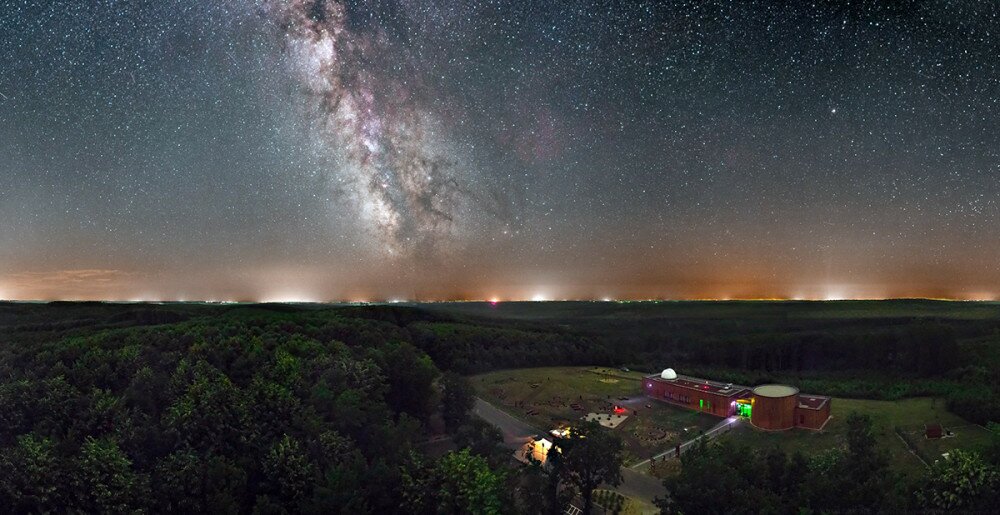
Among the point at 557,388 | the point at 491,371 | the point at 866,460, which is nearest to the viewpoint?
the point at 866,460

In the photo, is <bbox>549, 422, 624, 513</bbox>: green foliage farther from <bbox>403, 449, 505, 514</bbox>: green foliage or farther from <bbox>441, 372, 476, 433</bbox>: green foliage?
<bbox>441, 372, 476, 433</bbox>: green foliage

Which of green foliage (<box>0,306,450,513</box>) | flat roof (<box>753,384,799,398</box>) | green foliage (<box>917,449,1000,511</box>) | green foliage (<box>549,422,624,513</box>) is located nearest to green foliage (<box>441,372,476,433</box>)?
green foliage (<box>0,306,450,513</box>)

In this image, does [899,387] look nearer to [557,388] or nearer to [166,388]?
[557,388]

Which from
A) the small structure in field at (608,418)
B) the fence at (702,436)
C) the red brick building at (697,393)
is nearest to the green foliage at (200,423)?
the small structure in field at (608,418)

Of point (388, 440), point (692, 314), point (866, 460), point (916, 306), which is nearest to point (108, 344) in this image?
point (388, 440)

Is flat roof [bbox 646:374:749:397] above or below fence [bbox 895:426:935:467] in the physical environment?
above

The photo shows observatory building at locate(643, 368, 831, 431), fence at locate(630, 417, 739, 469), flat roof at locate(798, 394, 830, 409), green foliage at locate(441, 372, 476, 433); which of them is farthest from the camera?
flat roof at locate(798, 394, 830, 409)

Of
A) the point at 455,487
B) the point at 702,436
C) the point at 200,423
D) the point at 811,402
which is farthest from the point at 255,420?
the point at 811,402
